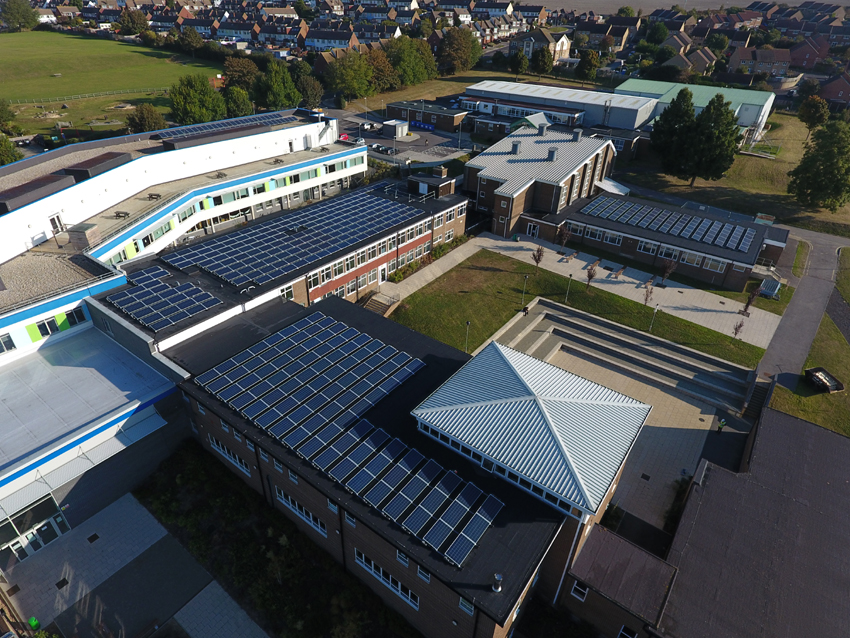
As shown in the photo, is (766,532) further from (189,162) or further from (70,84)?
(70,84)

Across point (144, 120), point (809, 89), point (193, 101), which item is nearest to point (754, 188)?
point (809, 89)

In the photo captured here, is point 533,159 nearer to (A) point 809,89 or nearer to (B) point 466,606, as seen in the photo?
(B) point 466,606

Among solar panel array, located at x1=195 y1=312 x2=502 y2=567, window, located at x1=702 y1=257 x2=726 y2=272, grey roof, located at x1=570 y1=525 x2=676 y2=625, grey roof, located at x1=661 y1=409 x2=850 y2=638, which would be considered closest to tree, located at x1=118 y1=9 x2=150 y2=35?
solar panel array, located at x1=195 y1=312 x2=502 y2=567

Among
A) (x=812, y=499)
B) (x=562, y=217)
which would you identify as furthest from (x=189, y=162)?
(x=812, y=499)

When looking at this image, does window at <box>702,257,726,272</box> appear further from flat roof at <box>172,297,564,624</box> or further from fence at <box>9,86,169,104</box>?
fence at <box>9,86,169,104</box>

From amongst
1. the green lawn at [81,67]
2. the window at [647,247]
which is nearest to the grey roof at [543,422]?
the window at [647,247]

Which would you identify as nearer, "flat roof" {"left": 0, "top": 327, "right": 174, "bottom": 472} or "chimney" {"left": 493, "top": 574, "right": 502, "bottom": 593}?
"chimney" {"left": 493, "top": 574, "right": 502, "bottom": 593}

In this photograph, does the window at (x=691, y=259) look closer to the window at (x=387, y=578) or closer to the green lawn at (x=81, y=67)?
the window at (x=387, y=578)
